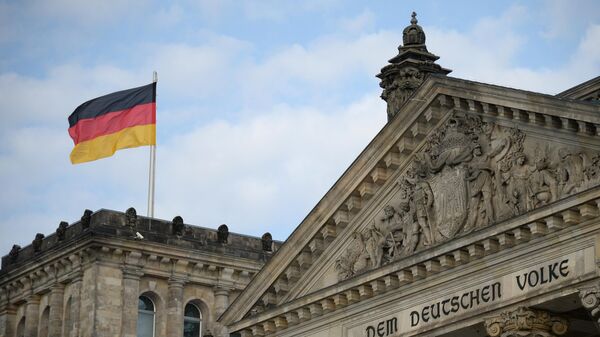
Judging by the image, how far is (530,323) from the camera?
4047 centimetres

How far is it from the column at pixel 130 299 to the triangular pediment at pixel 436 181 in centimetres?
1528

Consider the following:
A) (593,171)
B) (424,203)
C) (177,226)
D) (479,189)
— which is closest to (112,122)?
(177,226)

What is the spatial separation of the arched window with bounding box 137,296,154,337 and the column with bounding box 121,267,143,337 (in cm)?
56

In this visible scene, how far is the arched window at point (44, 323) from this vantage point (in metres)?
68.3

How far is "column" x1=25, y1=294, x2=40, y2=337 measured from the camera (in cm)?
6894

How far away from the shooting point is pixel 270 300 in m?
50.0

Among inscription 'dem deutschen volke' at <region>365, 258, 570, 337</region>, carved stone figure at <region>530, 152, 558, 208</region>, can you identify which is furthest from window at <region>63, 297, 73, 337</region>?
carved stone figure at <region>530, 152, 558, 208</region>

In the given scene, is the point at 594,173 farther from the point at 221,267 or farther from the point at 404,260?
the point at 221,267

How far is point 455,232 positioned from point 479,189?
133cm

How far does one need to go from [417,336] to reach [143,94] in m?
25.4

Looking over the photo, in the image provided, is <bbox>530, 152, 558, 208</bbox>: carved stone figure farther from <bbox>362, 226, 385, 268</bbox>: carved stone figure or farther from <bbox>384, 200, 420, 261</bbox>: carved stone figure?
<bbox>362, 226, 385, 268</bbox>: carved stone figure

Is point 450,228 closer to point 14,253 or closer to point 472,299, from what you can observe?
point 472,299

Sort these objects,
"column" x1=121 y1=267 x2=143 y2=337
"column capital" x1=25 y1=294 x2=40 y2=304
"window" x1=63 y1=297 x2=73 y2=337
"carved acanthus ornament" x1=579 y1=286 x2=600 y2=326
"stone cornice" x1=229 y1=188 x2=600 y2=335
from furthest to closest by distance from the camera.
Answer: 1. "column capital" x1=25 y1=294 x2=40 y2=304
2. "window" x1=63 y1=297 x2=73 y2=337
3. "column" x1=121 y1=267 x2=143 y2=337
4. "stone cornice" x1=229 y1=188 x2=600 y2=335
5. "carved acanthus ornament" x1=579 y1=286 x2=600 y2=326

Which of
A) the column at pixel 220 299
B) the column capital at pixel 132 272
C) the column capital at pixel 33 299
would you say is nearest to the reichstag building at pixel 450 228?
the column capital at pixel 132 272
